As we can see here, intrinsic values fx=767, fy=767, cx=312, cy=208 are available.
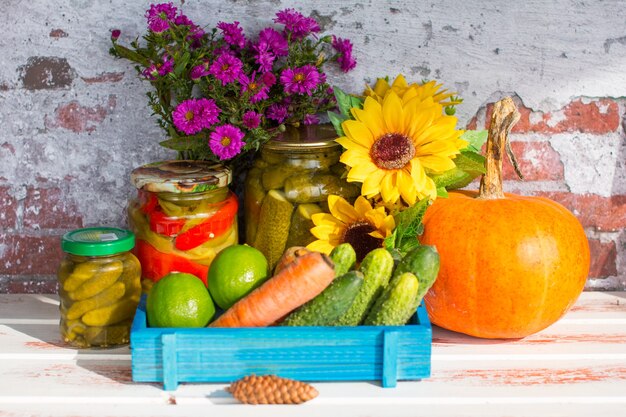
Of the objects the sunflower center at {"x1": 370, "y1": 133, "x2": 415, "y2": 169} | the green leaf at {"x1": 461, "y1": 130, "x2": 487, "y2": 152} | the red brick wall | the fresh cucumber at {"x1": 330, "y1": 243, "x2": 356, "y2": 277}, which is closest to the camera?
the fresh cucumber at {"x1": 330, "y1": 243, "x2": 356, "y2": 277}

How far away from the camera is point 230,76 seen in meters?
1.27

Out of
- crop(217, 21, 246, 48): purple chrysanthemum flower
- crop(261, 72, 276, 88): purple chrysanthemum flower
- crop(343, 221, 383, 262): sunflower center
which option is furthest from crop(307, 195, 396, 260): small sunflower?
crop(217, 21, 246, 48): purple chrysanthemum flower

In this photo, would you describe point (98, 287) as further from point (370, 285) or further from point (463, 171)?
point (463, 171)

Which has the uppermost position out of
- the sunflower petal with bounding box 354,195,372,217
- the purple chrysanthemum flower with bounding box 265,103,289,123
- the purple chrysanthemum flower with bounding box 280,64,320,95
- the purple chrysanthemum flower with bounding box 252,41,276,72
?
the purple chrysanthemum flower with bounding box 252,41,276,72

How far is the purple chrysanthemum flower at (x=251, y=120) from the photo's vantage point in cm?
129

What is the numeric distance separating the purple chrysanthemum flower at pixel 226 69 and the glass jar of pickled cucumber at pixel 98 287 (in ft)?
0.98

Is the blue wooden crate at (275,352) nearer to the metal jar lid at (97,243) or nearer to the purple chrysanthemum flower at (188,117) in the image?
the metal jar lid at (97,243)

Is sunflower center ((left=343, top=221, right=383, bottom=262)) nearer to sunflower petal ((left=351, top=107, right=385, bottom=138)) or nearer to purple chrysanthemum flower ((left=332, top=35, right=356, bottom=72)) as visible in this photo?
sunflower petal ((left=351, top=107, right=385, bottom=138))

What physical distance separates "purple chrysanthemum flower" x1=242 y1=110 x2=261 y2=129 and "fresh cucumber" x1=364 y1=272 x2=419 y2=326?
38cm

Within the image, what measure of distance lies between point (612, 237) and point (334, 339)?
2.44ft

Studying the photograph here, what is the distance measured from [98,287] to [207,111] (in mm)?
335

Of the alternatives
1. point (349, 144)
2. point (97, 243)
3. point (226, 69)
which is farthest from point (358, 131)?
point (97, 243)

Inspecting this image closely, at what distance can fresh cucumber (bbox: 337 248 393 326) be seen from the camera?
43.6 inches

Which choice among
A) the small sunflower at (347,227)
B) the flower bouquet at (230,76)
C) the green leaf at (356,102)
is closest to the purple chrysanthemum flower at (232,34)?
the flower bouquet at (230,76)
